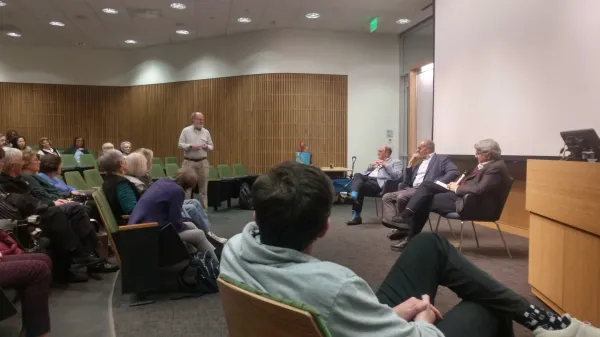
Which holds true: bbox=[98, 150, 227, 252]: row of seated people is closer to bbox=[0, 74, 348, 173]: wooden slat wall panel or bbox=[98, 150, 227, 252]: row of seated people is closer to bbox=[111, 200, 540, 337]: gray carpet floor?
bbox=[111, 200, 540, 337]: gray carpet floor

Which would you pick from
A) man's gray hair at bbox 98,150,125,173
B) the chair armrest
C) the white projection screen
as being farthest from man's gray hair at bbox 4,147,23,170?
the white projection screen

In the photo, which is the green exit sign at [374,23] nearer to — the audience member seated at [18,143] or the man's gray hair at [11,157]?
the audience member seated at [18,143]

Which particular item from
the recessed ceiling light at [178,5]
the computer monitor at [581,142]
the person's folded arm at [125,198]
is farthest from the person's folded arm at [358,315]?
the recessed ceiling light at [178,5]

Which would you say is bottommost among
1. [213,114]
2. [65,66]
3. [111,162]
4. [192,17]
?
[111,162]

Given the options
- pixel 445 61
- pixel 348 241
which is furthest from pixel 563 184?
pixel 445 61

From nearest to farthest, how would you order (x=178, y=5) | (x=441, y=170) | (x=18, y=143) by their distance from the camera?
(x=441, y=170), (x=18, y=143), (x=178, y=5)

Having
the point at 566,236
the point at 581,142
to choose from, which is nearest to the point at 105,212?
the point at 566,236

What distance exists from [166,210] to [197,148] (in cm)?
456

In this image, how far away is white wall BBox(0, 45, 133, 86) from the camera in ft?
42.4

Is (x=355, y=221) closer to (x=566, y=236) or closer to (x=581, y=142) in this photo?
(x=581, y=142)

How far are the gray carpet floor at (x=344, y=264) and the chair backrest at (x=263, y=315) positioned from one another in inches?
70.9

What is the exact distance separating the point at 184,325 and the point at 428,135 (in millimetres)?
8117

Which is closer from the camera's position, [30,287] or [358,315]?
[358,315]

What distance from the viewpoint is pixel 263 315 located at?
1.07 m
